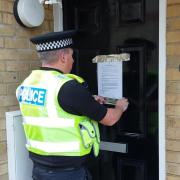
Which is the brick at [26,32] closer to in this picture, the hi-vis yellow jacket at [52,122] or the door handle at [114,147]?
the hi-vis yellow jacket at [52,122]

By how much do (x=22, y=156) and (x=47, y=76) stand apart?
2.90 ft

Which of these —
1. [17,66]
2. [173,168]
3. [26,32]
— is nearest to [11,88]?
[17,66]

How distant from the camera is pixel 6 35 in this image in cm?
295

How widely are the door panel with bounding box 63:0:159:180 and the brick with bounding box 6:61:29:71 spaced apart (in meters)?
0.48

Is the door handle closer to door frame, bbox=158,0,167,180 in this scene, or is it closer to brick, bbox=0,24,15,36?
door frame, bbox=158,0,167,180

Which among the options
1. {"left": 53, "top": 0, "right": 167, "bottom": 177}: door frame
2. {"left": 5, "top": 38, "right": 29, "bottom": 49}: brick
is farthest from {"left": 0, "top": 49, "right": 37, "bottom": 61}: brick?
{"left": 53, "top": 0, "right": 167, "bottom": 177}: door frame

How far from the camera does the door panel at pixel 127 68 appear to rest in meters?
2.95

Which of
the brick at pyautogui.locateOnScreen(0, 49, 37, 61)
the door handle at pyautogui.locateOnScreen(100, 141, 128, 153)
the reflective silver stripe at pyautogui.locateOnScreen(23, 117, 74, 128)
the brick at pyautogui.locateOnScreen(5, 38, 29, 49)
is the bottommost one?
the door handle at pyautogui.locateOnScreen(100, 141, 128, 153)

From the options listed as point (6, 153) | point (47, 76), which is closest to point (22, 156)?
point (6, 153)

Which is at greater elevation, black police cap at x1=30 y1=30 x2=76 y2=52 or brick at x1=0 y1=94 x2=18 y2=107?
black police cap at x1=30 y1=30 x2=76 y2=52

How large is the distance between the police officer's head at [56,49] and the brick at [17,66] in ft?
1.91

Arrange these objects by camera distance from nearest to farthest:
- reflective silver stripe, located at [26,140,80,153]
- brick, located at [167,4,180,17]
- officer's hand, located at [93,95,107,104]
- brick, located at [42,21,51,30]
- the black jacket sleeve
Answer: the black jacket sleeve → reflective silver stripe, located at [26,140,80,153] → brick, located at [167,4,180,17] → officer's hand, located at [93,95,107,104] → brick, located at [42,21,51,30]

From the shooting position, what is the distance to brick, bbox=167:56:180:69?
2678mm

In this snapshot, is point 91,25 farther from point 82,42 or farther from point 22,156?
point 22,156
